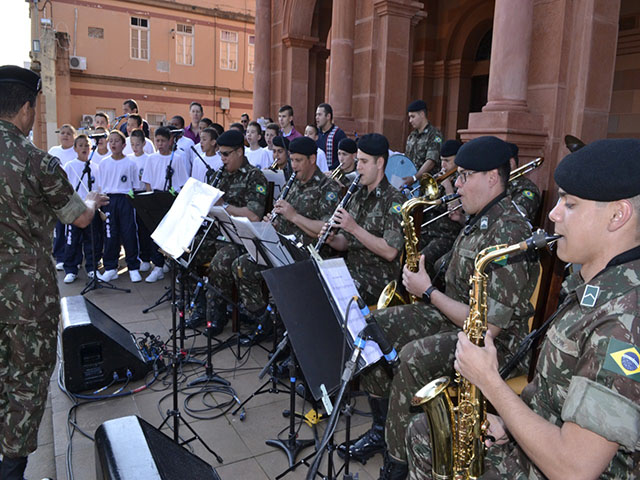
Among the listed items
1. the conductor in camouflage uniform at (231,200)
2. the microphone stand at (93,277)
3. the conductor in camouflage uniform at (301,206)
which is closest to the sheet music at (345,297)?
the conductor in camouflage uniform at (301,206)

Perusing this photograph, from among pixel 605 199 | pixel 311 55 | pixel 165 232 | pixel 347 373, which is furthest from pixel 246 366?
pixel 311 55

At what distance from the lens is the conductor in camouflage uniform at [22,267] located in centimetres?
273

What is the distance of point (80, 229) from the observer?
7.15 m

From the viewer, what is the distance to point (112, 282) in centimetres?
712

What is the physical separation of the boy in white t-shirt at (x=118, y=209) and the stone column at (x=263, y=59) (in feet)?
16.7

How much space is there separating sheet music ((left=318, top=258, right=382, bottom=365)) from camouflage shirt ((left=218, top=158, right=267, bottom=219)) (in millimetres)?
3189

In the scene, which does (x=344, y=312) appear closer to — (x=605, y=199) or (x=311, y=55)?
(x=605, y=199)

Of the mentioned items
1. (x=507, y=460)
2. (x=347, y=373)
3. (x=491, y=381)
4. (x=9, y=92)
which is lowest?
(x=507, y=460)

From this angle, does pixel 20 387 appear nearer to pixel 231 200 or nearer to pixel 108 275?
pixel 231 200

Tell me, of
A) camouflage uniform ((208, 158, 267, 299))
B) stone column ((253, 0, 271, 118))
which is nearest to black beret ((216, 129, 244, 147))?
camouflage uniform ((208, 158, 267, 299))

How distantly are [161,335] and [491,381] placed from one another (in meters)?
4.27

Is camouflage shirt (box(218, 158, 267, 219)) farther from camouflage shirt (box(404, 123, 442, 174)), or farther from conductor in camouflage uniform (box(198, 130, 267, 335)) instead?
camouflage shirt (box(404, 123, 442, 174))

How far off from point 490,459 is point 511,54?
4.84 metres

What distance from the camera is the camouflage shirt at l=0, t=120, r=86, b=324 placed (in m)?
2.71
